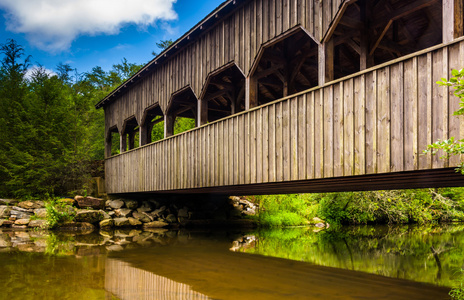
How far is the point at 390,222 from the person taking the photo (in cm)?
1822

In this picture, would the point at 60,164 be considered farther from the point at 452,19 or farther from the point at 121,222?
the point at 452,19

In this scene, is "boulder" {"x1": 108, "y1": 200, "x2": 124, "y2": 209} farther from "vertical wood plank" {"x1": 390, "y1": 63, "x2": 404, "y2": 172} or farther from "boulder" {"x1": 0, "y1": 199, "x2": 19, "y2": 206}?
"vertical wood plank" {"x1": 390, "y1": 63, "x2": 404, "y2": 172}

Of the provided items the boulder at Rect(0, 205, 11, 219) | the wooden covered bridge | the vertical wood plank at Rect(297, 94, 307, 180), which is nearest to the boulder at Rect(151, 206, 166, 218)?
the wooden covered bridge

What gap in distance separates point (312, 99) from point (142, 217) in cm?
1027

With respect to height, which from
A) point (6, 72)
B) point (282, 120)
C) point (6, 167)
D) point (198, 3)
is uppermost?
point (198, 3)

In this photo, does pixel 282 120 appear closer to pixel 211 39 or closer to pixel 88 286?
pixel 211 39

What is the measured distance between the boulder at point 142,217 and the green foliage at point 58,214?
2269 mm

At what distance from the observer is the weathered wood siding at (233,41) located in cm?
625

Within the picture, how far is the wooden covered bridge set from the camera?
454 cm

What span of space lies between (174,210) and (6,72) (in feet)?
38.3

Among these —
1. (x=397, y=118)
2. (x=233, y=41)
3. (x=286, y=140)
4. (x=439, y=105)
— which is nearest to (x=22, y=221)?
(x=233, y=41)

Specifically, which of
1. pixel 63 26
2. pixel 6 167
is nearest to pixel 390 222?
pixel 6 167

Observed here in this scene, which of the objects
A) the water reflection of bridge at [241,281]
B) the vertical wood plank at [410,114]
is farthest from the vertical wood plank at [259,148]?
the vertical wood plank at [410,114]

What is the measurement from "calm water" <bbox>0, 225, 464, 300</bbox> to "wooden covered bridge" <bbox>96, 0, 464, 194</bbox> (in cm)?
145
